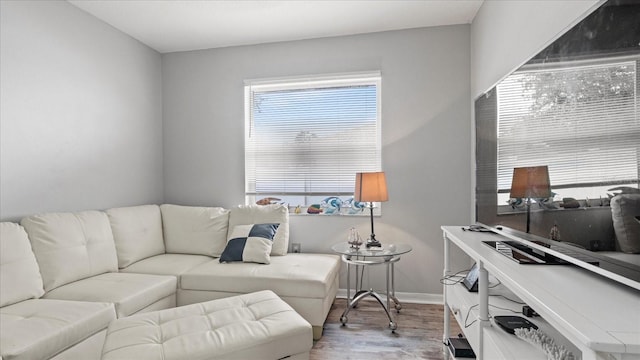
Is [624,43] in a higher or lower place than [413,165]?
higher

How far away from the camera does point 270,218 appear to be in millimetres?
3010

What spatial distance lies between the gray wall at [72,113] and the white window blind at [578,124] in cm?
306

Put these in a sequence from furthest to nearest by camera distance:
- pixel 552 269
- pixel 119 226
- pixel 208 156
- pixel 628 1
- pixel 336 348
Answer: pixel 208 156, pixel 119 226, pixel 336 348, pixel 552 269, pixel 628 1

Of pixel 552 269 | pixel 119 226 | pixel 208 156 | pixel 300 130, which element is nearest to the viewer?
pixel 552 269

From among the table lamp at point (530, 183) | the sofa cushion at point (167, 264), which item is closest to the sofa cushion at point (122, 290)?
the sofa cushion at point (167, 264)

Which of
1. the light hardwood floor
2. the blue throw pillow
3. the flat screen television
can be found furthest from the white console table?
the blue throw pillow

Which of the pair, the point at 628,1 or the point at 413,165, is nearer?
the point at 628,1

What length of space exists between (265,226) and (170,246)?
104cm

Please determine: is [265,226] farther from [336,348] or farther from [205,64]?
[205,64]

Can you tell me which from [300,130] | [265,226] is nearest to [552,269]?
[265,226]

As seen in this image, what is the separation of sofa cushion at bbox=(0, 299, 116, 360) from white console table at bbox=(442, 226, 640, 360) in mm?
1946

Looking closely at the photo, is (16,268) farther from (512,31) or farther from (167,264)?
(512,31)

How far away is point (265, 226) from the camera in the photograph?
2863 mm

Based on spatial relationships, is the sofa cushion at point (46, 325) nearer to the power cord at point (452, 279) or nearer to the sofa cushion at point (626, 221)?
the power cord at point (452, 279)
